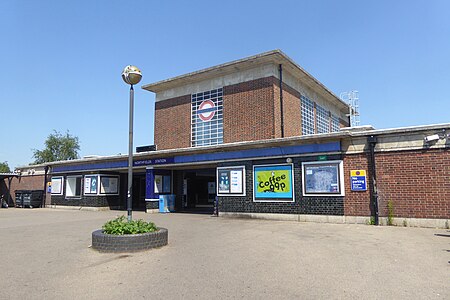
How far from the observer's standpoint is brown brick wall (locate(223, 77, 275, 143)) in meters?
19.8

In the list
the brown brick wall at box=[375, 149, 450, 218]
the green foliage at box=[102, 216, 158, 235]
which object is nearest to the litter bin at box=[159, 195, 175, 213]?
the green foliage at box=[102, 216, 158, 235]

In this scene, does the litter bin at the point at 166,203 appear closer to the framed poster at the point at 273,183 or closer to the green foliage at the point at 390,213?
the framed poster at the point at 273,183

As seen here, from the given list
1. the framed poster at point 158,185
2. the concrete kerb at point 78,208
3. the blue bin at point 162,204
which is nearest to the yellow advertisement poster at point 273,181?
the blue bin at point 162,204

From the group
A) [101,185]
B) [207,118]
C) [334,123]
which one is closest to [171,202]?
[101,185]

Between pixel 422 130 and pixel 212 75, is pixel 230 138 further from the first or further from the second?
pixel 422 130

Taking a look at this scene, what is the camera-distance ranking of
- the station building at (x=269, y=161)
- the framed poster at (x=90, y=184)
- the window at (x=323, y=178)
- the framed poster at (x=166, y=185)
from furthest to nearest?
the framed poster at (x=90, y=184), the framed poster at (x=166, y=185), the window at (x=323, y=178), the station building at (x=269, y=161)

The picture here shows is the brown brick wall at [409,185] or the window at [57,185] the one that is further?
the window at [57,185]

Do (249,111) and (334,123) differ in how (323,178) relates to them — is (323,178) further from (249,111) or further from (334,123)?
(334,123)

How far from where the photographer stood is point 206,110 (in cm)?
2289

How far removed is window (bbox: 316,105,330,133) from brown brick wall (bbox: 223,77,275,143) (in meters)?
7.72

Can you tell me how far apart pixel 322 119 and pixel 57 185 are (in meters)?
21.5

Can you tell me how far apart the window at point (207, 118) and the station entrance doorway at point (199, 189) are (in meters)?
2.18

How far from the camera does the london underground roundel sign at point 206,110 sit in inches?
889

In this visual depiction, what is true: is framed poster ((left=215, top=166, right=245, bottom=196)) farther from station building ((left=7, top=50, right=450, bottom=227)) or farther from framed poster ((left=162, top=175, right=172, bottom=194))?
framed poster ((left=162, top=175, right=172, bottom=194))
